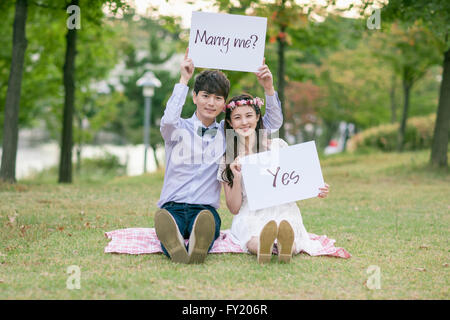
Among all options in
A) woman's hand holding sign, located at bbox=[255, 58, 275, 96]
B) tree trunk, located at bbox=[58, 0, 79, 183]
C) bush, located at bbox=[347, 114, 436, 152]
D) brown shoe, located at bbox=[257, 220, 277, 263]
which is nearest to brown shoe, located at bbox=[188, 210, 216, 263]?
brown shoe, located at bbox=[257, 220, 277, 263]

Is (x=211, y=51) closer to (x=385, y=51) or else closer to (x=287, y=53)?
(x=287, y=53)

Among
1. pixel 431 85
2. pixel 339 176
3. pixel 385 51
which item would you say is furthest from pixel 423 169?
pixel 431 85

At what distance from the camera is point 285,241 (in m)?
4.14

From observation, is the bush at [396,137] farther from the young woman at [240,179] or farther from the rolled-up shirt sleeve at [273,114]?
the young woman at [240,179]

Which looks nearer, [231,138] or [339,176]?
[231,138]

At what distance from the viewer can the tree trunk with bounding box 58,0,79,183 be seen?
11289mm

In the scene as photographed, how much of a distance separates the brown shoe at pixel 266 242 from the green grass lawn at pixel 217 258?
93mm

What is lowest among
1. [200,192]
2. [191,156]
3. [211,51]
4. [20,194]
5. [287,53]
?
[20,194]

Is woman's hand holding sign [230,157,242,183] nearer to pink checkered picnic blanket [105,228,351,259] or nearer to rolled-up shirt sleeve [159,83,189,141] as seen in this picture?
rolled-up shirt sleeve [159,83,189,141]

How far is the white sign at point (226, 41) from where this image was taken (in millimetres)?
4473

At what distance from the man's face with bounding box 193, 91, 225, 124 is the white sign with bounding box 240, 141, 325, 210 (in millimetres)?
540

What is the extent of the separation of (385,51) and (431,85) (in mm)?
10306

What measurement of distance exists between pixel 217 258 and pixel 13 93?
659cm
